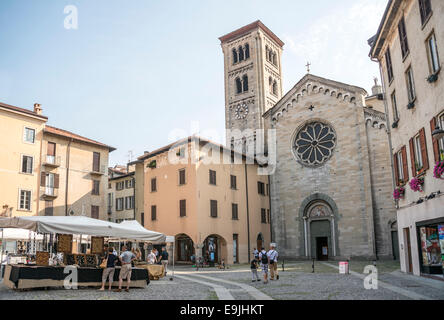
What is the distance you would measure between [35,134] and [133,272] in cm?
1998

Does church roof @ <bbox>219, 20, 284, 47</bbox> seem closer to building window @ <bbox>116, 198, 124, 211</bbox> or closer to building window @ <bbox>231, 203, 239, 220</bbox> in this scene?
building window @ <bbox>116, 198, 124, 211</bbox>

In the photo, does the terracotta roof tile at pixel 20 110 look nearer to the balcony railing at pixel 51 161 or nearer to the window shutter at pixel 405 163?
the balcony railing at pixel 51 161

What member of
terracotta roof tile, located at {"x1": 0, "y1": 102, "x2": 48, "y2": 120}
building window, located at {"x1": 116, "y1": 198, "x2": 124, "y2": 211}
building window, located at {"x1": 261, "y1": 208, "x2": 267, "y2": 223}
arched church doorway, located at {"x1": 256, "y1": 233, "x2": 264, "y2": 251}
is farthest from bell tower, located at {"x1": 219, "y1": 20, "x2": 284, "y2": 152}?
terracotta roof tile, located at {"x1": 0, "y1": 102, "x2": 48, "y2": 120}

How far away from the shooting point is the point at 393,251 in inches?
1120

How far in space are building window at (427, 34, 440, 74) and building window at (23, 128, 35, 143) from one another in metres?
26.4

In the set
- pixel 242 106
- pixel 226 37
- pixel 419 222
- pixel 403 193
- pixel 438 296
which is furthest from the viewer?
pixel 226 37

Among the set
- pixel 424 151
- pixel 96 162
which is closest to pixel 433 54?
pixel 424 151

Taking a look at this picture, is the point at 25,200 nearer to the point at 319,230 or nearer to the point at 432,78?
the point at 319,230

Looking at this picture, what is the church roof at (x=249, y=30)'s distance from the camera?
47.7 metres

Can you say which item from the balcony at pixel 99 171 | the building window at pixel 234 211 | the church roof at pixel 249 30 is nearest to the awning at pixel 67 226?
the building window at pixel 234 211

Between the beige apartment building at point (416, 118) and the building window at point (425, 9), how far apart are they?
0.03 meters

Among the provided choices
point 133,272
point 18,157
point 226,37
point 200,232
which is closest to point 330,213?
point 200,232

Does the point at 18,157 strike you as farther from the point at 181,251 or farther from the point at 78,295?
the point at 78,295

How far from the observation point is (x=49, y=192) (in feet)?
98.9
